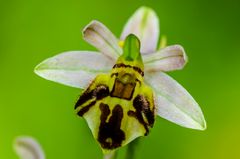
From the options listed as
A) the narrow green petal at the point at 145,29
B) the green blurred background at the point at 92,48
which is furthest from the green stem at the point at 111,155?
the green blurred background at the point at 92,48

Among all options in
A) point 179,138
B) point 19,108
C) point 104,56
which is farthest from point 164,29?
point 104,56

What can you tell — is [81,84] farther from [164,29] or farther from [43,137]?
[164,29]

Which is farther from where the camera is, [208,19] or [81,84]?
[208,19]

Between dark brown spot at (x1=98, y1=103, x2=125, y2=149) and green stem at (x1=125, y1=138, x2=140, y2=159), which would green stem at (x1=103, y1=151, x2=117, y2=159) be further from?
dark brown spot at (x1=98, y1=103, x2=125, y2=149)

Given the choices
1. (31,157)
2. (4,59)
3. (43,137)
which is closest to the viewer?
(31,157)

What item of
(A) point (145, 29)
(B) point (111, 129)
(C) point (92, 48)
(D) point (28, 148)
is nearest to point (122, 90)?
(B) point (111, 129)

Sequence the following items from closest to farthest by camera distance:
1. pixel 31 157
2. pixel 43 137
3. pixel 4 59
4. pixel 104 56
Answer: pixel 31 157 < pixel 104 56 < pixel 43 137 < pixel 4 59
